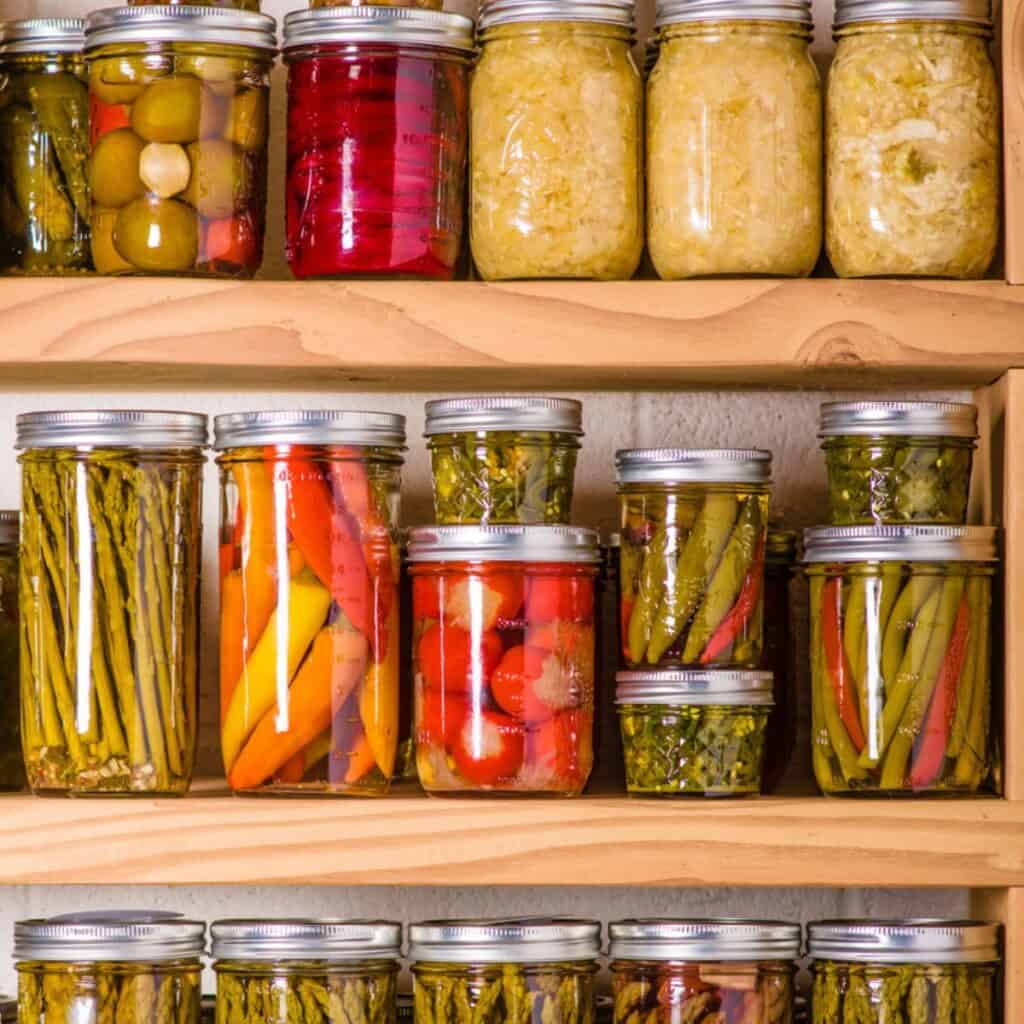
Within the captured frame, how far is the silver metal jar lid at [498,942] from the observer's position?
99 centimetres

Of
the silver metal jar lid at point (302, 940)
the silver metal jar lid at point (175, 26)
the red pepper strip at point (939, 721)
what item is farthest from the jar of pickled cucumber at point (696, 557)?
the silver metal jar lid at point (175, 26)

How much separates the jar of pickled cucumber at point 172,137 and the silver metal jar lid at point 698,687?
34cm

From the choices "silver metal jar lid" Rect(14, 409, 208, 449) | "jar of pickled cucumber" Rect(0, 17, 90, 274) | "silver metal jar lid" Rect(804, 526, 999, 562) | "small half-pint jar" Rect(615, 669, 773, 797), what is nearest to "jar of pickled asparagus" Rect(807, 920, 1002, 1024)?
"small half-pint jar" Rect(615, 669, 773, 797)

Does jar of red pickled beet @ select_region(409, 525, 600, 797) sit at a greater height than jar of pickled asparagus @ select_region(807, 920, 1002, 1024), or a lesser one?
greater

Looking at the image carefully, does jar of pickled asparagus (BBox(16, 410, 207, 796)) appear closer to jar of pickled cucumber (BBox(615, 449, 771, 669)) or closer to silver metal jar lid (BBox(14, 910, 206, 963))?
silver metal jar lid (BBox(14, 910, 206, 963))

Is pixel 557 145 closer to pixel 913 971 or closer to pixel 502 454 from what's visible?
pixel 502 454

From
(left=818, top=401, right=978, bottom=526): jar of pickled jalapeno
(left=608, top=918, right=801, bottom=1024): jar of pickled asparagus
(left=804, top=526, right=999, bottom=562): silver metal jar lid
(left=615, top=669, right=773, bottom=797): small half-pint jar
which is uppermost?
(left=818, top=401, right=978, bottom=526): jar of pickled jalapeno

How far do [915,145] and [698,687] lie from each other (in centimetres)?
33

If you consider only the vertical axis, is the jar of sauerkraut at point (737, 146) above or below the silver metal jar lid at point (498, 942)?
above

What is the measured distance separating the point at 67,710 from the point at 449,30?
447mm

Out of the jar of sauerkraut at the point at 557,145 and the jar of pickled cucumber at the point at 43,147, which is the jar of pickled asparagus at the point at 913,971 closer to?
the jar of sauerkraut at the point at 557,145

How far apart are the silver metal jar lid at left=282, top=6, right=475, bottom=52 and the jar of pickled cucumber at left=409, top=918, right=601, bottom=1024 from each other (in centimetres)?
51

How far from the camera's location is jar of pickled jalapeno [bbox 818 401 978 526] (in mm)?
1018

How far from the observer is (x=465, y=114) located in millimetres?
1056
